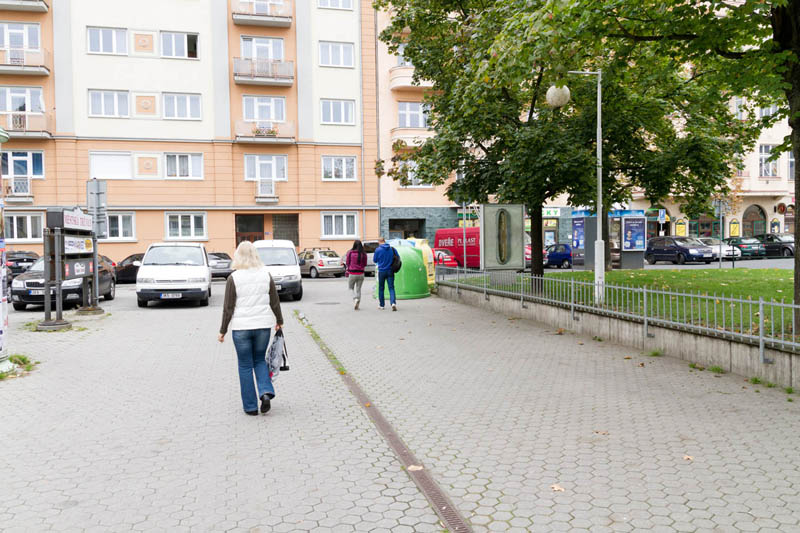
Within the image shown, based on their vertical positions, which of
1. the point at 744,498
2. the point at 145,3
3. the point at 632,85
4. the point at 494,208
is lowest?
the point at 744,498

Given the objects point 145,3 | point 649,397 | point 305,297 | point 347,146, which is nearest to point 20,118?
point 145,3

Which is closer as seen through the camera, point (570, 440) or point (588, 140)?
point (570, 440)

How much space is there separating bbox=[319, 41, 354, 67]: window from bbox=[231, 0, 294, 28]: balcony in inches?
92.6

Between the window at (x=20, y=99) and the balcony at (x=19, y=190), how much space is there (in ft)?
11.5

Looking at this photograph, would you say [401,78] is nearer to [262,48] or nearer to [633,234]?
[262,48]

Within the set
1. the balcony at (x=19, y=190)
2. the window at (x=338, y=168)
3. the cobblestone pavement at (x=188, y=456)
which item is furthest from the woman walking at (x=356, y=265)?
the balcony at (x=19, y=190)

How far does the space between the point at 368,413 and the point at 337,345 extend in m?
4.52

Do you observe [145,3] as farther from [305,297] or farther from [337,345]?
[337,345]

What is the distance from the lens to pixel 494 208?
648 inches

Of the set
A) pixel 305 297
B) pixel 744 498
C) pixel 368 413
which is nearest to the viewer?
pixel 744 498

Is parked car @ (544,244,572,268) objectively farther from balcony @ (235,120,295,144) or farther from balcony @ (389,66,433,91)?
balcony @ (235,120,295,144)

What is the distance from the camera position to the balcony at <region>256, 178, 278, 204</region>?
119 ft

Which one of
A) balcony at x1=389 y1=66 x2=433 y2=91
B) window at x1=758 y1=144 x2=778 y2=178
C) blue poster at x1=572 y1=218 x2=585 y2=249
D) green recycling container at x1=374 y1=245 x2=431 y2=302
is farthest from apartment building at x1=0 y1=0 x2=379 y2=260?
window at x1=758 y1=144 x2=778 y2=178

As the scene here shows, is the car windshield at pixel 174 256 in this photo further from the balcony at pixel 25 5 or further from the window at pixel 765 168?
the window at pixel 765 168
